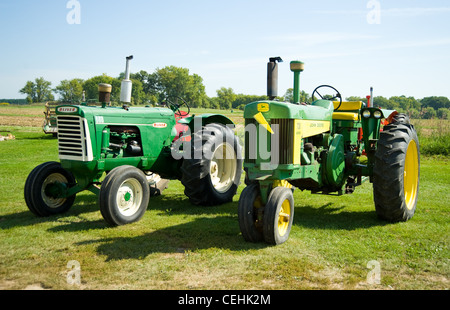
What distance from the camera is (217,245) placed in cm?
451

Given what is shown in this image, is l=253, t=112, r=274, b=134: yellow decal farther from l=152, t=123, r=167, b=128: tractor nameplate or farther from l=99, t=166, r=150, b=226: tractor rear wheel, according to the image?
l=152, t=123, r=167, b=128: tractor nameplate

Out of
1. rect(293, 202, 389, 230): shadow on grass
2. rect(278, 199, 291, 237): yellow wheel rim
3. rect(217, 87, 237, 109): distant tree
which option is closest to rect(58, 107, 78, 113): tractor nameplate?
rect(278, 199, 291, 237): yellow wheel rim

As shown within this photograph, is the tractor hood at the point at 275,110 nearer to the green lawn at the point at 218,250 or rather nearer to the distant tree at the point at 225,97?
the green lawn at the point at 218,250

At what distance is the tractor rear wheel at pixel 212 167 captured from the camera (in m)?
6.25

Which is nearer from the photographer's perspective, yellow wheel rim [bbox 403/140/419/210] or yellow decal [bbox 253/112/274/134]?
yellow decal [bbox 253/112/274/134]

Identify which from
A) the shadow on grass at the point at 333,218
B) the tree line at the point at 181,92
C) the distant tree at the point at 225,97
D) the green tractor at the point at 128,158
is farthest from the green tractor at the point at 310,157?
the distant tree at the point at 225,97

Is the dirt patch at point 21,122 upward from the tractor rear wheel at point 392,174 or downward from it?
upward

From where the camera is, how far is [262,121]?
4.56m

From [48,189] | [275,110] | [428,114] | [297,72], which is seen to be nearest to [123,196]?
[48,189]

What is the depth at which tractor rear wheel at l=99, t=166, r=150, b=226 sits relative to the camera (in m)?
5.18

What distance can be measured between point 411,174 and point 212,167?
309 cm

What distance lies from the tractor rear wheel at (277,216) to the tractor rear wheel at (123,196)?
2024 millimetres

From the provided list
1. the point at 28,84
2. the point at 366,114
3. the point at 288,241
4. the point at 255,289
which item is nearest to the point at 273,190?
the point at 288,241
